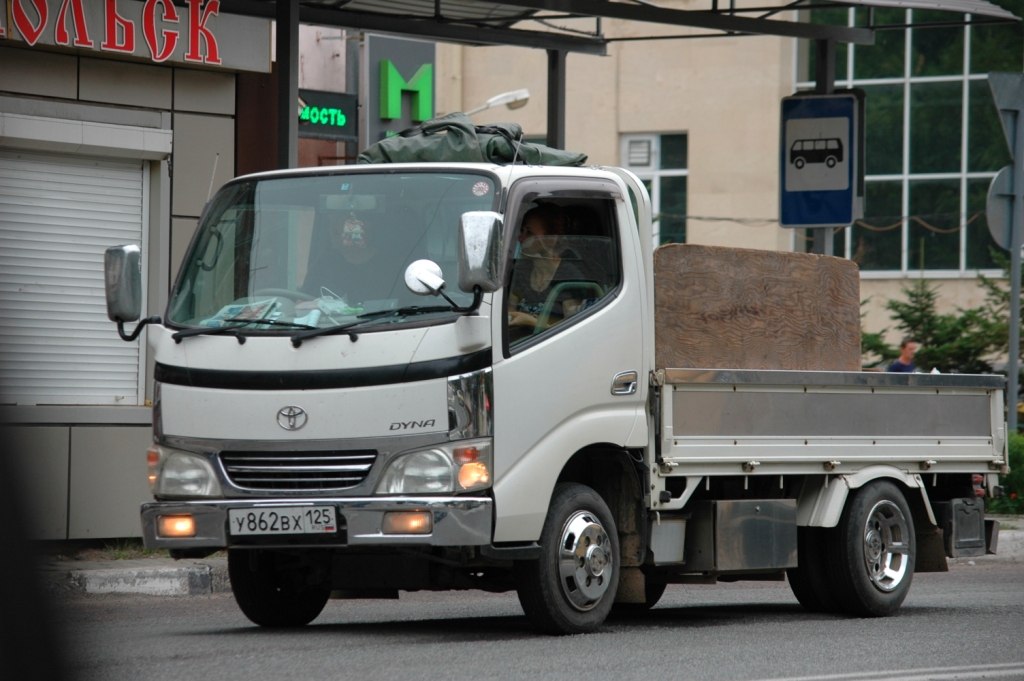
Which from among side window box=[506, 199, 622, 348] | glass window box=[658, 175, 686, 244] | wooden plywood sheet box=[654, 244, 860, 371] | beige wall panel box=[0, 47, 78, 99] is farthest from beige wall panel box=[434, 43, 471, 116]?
side window box=[506, 199, 622, 348]

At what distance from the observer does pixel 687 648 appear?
6863mm

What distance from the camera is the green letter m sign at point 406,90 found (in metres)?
20.0

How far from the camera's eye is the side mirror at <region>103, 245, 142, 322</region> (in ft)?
23.0

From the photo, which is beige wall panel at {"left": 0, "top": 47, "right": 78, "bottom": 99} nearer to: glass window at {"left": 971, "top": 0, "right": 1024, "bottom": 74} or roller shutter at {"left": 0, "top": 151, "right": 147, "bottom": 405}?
roller shutter at {"left": 0, "top": 151, "right": 147, "bottom": 405}

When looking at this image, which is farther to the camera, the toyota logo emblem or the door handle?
the door handle

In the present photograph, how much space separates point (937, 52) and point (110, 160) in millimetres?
23966

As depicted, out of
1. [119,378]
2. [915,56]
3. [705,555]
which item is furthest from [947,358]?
[705,555]

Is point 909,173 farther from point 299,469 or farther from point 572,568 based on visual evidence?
point 299,469

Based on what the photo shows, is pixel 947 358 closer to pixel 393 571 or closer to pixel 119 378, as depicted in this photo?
pixel 119 378

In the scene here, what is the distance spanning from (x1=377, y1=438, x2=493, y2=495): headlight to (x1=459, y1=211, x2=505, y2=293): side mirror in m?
0.70

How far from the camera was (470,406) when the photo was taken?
22.1 feet

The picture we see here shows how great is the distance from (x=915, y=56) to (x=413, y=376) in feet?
92.0

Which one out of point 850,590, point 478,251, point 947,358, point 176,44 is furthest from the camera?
point 947,358

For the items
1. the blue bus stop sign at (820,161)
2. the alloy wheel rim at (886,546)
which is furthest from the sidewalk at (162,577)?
the blue bus stop sign at (820,161)
